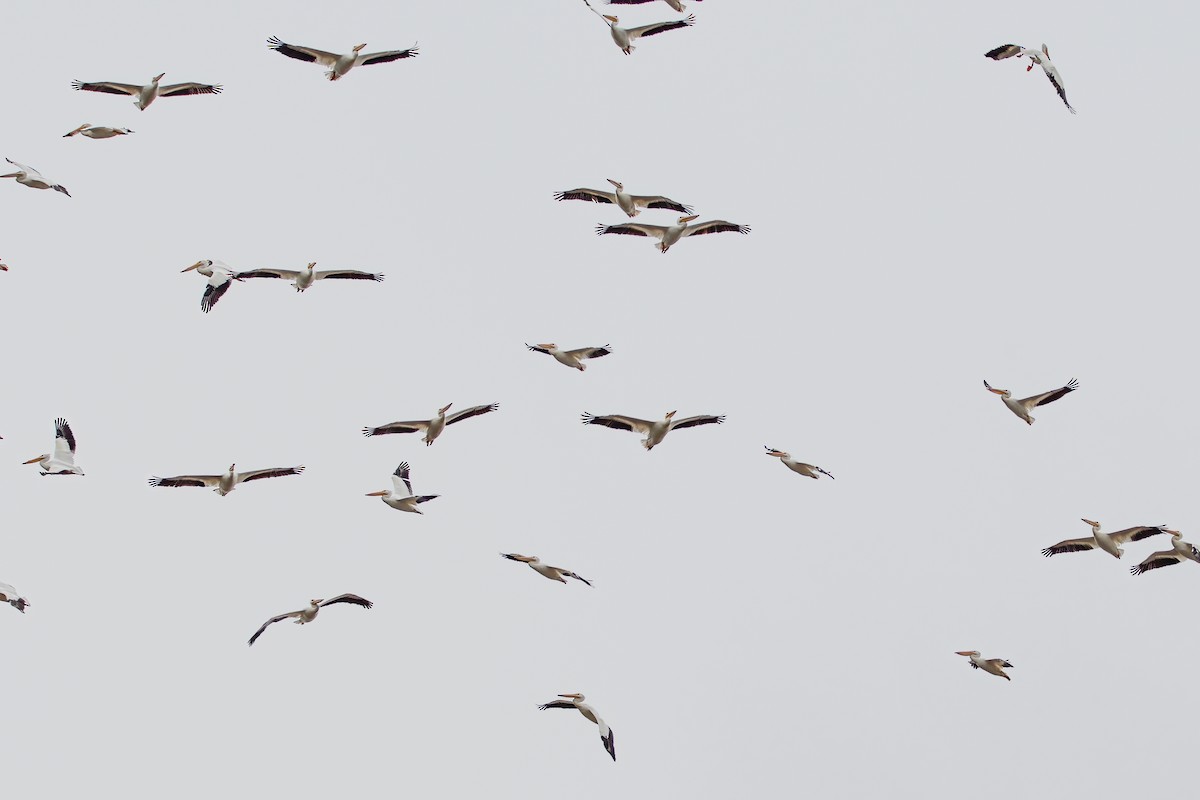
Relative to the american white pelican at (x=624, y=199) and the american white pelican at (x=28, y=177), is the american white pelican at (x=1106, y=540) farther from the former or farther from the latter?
the american white pelican at (x=28, y=177)

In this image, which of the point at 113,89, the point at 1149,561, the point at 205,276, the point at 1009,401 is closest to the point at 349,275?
the point at 205,276

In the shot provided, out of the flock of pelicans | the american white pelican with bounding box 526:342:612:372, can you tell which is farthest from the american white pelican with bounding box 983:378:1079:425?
the american white pelican with bounding box 526:342:612:372

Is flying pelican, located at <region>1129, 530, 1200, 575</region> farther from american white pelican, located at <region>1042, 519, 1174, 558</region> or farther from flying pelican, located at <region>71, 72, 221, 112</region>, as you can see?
flying pelican, located at <region>71, 72, 221, 112</region>

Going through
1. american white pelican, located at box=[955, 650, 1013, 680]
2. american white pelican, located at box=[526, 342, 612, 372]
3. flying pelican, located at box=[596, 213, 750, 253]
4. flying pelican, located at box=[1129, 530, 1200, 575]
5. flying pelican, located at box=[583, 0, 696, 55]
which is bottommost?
american white pelican, located at box=[955, 650, 1013, 680]

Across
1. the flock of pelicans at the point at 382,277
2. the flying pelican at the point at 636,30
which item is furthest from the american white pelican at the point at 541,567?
the flying pelican at the point at 636,30

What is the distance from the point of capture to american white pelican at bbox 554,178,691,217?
31.2 meters

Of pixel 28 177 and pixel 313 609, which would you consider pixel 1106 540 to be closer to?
pixel 313 609

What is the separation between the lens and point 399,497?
31547 millimetres

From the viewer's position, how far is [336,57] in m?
29.8

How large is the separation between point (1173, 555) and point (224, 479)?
1522cm

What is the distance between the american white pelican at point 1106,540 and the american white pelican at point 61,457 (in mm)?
15938

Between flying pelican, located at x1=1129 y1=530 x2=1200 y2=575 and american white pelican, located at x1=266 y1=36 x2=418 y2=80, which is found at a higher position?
american white pelican, located at x1=266 y1=36 x2=418 y2=80

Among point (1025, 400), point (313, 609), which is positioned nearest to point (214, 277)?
point (313, 609)

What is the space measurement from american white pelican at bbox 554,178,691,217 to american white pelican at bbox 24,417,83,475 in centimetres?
866
